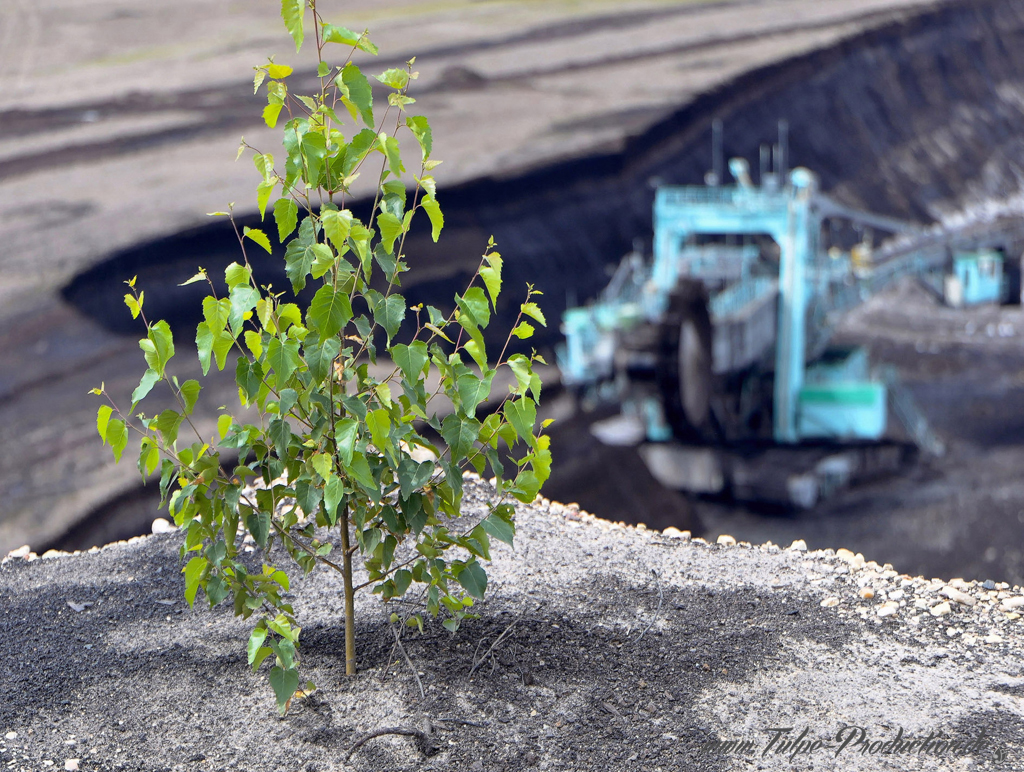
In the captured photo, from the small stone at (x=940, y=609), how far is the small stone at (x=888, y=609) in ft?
0.64

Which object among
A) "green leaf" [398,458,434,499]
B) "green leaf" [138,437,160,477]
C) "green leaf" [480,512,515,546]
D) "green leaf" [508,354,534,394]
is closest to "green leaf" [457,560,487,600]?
"green leaf" [480,512,515,546]

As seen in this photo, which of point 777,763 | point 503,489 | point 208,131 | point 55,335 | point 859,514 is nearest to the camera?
point 777,763

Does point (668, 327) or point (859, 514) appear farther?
point (668, 327)

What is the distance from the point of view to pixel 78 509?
642 inches

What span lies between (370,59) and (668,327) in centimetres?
1750

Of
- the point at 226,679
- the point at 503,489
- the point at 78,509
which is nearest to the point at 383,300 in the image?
the point at 503,489

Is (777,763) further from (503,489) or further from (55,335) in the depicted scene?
(55,335)

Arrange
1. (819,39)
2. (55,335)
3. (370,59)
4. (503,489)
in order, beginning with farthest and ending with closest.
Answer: (819,39), (370,59), (55,335), (503,489)

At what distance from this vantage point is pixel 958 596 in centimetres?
608

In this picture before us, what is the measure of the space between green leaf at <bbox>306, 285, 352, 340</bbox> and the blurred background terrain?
12745 millimetres

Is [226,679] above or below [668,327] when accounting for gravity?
above

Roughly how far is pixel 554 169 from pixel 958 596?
27.0 meters

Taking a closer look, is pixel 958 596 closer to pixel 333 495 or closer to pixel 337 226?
pixel 333 495

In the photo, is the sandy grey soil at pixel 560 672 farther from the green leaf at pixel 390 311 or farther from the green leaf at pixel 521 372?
the green leaf at pixel 390 311
